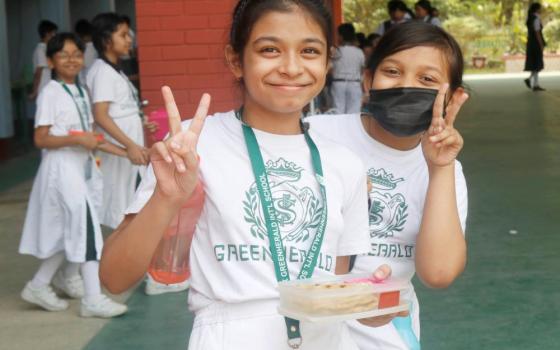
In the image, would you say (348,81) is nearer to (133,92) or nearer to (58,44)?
(133,92)

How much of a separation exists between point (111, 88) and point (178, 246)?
3681 mm

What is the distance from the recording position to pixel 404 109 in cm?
244

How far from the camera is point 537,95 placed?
2072cm

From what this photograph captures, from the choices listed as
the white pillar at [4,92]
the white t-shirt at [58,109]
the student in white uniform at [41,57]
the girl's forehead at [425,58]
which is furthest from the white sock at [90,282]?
the white pillar at [4,92]

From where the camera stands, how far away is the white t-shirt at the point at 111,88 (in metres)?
5.49

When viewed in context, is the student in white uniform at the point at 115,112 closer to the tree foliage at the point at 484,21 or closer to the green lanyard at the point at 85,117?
the green lanyard at the point at 85,117

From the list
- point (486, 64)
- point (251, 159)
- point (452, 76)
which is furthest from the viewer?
point (486, 64)

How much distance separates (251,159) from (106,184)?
3821 millimetres

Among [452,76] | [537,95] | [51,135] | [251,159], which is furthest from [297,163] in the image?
[537,95]

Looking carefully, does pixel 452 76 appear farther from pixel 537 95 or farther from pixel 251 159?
pixel 537 95

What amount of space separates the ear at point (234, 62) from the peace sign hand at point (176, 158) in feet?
1.17

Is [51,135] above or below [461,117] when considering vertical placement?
above

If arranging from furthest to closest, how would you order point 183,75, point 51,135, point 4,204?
point 4,204
point 183,75
point 51,135

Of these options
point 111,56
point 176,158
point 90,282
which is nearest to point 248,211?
point 176,158
